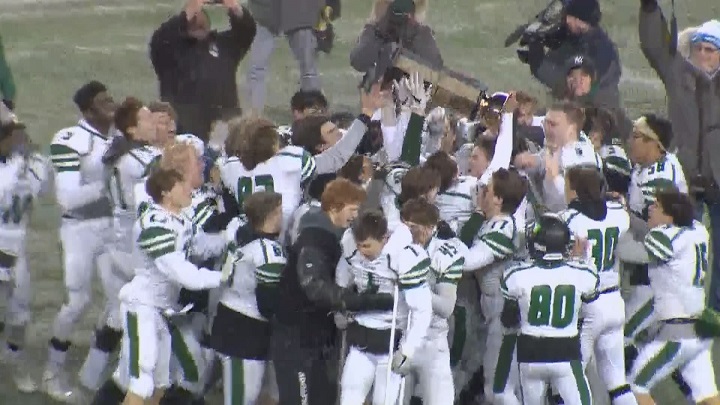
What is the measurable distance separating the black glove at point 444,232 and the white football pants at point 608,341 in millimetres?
783

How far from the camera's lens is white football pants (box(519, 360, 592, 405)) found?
636 centimetres

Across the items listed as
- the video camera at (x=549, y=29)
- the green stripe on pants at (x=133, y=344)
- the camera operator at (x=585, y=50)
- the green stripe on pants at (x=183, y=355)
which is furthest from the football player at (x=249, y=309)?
the video camera at (x=549, y=29)

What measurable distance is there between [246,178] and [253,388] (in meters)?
1.07

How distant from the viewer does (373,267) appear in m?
6.04

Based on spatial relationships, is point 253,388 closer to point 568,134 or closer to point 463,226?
point 463,226

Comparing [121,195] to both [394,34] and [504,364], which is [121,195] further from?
[394,34]

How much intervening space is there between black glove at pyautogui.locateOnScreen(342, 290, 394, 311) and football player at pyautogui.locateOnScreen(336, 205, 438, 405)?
3cm

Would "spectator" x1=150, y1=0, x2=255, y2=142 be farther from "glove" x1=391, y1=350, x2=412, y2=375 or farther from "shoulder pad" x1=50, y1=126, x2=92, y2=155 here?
→ "glove" x1=391, y1=350, x2=412, y2=375

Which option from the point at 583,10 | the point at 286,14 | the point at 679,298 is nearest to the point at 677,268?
the point at 679,298

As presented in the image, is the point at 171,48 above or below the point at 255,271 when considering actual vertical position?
above

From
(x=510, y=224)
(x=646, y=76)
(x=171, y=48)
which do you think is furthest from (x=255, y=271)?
(x=646, y=76)

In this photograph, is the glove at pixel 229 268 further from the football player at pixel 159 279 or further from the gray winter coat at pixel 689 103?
the gray winter coat at pixel 689 103

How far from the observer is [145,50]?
16.0m

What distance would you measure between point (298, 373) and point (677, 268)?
6.72 ft
